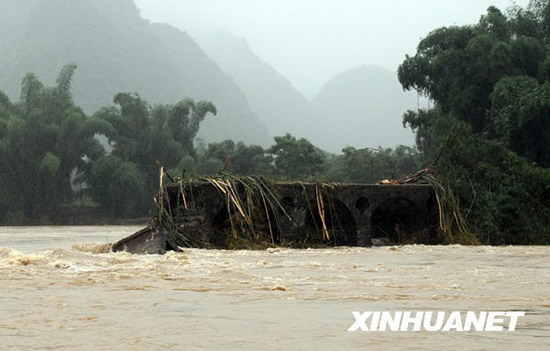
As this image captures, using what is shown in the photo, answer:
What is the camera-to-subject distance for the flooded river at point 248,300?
4426 millimetres

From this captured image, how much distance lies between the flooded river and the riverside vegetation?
614 centimetres

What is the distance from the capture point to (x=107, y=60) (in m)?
116

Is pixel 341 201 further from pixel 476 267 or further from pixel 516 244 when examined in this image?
pixel 476 267

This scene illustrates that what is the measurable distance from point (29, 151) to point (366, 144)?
137564 mm

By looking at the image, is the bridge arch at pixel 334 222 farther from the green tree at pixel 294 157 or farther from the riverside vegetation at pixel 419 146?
the green tree at pixel 294 157

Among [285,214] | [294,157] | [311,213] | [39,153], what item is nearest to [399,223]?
[311,213]

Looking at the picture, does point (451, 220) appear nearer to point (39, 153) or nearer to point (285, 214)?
point (285, 214)

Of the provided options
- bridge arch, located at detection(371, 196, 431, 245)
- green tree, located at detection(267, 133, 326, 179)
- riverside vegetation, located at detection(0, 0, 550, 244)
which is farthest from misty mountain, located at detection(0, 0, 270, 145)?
bridge arch, located at detection(371, 196, 431, 245)

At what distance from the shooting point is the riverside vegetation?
18188 millimetres

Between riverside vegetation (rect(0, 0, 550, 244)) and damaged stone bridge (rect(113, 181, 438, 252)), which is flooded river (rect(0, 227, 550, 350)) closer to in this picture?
damaged stone bridge (rect(113, 181, 438, 252))

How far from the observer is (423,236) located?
1836 cm

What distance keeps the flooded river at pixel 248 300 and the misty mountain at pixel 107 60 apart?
308ft

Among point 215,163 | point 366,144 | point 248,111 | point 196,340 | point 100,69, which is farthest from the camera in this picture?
point 366,144

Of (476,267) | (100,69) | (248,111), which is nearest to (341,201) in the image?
(476,267)
